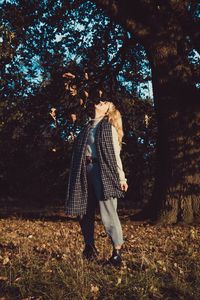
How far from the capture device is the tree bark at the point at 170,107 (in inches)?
408

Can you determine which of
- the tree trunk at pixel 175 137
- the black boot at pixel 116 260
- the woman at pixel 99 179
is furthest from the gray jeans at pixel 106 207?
the tree trunk at pixel 175 137

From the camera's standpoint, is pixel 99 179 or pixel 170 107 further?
pixel 170 107

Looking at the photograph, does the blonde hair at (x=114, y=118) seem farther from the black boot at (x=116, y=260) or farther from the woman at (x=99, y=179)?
the black boot at (x=116, y=260)

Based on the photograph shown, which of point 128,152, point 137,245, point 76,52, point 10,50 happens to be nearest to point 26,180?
point 128,152

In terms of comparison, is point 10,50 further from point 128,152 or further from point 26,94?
point 128,152

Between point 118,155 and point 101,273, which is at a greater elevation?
point 118,155

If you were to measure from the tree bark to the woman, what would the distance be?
5.22m

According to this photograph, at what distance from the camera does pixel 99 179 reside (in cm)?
523

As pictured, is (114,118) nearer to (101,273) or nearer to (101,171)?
(101,171)

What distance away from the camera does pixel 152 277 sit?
13.9 ft

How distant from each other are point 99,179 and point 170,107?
5890 millimetres

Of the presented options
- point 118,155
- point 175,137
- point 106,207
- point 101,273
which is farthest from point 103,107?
point 175,137

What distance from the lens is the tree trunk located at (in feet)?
33.9

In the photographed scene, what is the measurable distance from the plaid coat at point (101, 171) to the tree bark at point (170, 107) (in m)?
5.38
